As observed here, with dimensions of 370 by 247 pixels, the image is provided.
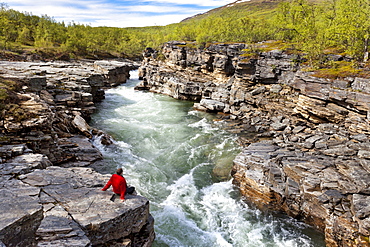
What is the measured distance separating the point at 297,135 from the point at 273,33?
146 feet

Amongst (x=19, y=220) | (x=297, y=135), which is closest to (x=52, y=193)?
(x=19, y=220)

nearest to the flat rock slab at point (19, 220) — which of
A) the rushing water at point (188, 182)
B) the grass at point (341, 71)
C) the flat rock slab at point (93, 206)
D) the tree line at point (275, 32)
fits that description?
the flat rock slab at point (93, 206)

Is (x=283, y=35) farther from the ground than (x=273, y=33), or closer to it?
closer to it

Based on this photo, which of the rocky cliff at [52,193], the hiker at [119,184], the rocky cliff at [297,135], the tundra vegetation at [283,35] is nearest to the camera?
the rocky cliff at [52,193]

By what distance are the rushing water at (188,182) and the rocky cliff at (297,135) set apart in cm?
169

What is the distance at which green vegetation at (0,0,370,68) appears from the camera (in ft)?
107

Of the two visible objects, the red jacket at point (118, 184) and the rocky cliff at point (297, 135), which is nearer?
the red jacket at point (118, 184)

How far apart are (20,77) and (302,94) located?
39.0 meters

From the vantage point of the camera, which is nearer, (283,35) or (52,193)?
(52,193)

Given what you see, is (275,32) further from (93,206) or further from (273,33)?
(93,206)

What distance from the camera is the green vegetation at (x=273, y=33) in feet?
107

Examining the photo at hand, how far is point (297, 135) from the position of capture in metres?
27.9

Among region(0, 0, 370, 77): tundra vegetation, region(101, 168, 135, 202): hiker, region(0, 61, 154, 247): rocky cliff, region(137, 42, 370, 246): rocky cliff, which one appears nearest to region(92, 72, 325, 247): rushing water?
region(137, 42, 370, 246): rocky cliff

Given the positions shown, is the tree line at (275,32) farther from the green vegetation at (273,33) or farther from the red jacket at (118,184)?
the red jacket at (118,184)
